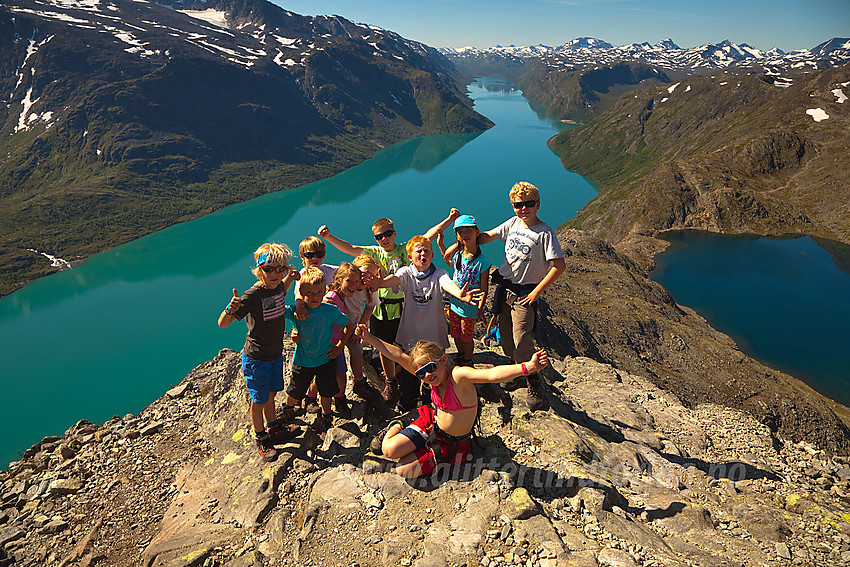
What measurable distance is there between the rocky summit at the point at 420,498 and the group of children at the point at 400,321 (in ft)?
2.41

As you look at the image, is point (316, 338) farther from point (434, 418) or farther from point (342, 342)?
point (434, 418)

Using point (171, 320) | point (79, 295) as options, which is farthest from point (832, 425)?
point (79, 295)

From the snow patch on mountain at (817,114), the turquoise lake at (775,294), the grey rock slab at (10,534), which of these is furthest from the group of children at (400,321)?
the snow patch on mountain at (817,114)

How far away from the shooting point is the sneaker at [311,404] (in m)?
10.6

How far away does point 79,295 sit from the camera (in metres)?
116

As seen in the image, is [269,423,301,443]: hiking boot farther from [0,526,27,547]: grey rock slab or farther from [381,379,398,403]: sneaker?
[0,526,27,547]: grey rock slab

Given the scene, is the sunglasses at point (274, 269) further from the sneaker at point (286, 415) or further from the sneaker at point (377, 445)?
the sneaker at point (377, 445)

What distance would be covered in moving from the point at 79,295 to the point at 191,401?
135 metres

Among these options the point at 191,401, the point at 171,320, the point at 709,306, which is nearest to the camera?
the point at 191,401

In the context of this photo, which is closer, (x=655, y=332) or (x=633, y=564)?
(x=633, y=564)

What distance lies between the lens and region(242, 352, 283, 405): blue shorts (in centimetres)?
885

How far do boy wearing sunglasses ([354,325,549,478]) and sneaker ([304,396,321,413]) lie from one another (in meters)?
3.44

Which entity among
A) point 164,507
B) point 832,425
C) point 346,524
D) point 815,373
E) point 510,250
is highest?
point 510,250

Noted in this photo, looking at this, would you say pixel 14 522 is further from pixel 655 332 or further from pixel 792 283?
pixel 792 283
